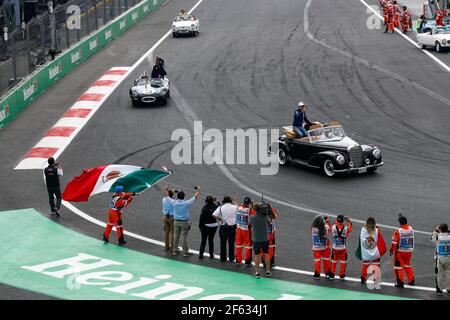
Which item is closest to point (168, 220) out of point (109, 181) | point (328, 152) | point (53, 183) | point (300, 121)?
point (109, 181)

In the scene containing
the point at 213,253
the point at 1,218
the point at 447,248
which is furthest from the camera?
the point at 1,218

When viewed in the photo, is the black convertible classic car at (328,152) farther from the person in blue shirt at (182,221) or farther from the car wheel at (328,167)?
the person in blue shirt at (182,221)

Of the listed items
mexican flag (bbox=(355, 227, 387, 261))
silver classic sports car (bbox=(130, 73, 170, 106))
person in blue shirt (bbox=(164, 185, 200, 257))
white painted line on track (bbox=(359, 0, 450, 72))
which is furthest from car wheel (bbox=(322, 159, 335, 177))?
white painted line on track (bbox=(359, 0, 450, 72))

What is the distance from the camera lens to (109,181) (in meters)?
21.2

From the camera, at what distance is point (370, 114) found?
109 ft

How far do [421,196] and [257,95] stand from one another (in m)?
14.2

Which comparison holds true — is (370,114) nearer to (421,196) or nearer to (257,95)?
(257,95)

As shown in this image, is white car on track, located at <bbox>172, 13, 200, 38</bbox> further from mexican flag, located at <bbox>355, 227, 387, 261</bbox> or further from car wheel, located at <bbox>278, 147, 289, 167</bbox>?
mexican flag, located at <bbox>355, 227, 387, 261</bbox>

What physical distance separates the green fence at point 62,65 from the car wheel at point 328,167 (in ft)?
43.6

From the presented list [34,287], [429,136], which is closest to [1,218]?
[34,287]

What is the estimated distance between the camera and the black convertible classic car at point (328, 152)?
1013 inches

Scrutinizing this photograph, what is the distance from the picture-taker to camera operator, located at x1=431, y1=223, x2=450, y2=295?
17.3 m

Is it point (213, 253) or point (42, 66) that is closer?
point (213, 253)

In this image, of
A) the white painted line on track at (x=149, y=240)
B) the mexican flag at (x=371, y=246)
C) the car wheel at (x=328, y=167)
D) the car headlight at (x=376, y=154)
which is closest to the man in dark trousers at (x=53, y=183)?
the white painted line on track at (x=149, y=240)
